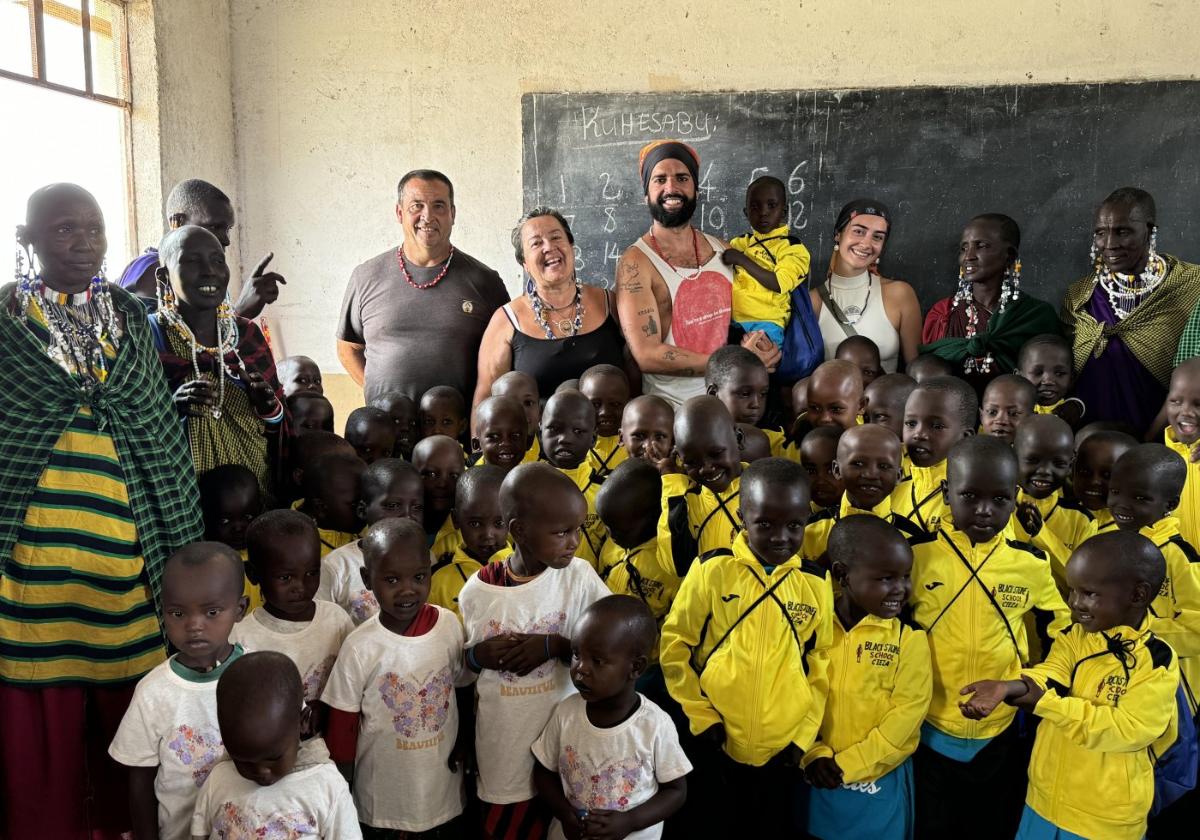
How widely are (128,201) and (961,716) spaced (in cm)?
416

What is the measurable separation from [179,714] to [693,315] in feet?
7.78

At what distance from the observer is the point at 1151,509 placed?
2.22 metres

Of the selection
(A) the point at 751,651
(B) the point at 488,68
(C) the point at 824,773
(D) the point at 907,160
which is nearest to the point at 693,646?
(A) the point at 751,651

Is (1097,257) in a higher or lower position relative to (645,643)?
higher

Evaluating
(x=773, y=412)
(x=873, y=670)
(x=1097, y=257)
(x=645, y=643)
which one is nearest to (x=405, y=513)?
(x=645, y=643)

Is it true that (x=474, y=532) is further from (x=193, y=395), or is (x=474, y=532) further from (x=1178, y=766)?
(x=1178, y=766)

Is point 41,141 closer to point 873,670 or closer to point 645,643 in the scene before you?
point 645,643

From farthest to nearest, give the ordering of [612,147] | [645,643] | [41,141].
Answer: [612,147], [41,141], [645,643]

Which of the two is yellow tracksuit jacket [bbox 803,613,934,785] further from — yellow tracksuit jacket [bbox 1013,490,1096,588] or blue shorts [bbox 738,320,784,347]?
blue shorts [bbox 738,320,784,347]

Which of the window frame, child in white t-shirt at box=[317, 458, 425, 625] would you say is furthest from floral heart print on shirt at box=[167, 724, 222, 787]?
the window frame

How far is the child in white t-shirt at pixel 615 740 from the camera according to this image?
173cm

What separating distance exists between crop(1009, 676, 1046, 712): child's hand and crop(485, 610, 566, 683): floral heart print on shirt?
3.18 feet

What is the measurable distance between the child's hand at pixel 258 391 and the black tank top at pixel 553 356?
3.25 ft

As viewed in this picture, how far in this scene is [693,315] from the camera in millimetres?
3547
